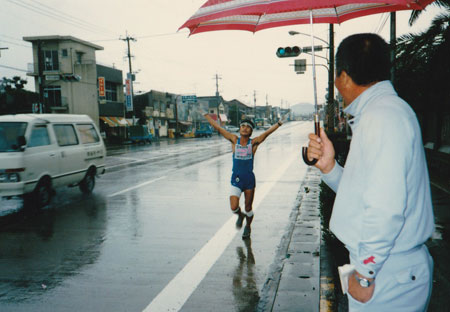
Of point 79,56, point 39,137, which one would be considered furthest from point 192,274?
point 79,56

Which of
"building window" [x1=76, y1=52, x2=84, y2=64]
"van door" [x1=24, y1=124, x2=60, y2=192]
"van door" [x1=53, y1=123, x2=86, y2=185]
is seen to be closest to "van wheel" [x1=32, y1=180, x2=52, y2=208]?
"van door" [x1=24, y1=124, x2=60, y2=192]

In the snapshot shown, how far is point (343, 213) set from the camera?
176 centimetres

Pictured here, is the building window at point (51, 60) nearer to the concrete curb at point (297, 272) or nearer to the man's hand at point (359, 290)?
the concrete curb at point (297, 272)

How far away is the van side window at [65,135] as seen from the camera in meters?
9.36

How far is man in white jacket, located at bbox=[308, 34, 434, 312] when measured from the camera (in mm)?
1548

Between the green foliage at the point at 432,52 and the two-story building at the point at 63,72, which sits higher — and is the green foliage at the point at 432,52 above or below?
below

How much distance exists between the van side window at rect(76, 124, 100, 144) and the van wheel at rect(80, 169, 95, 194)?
2.72 ft

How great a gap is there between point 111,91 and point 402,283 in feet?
171

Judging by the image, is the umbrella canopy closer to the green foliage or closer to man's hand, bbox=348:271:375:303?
man's hand, bbox=348:271:375:303

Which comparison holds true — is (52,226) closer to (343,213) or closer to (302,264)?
(302,264)

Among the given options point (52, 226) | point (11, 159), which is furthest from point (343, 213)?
point (11, 159)

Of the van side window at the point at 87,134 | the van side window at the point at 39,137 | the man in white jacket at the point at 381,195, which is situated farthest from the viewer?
the van side window at the point at 87,134

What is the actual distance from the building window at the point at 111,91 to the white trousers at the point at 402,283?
50.7 m

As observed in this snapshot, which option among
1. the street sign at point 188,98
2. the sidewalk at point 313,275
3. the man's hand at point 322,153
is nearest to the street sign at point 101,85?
the street sign at point 188,98
